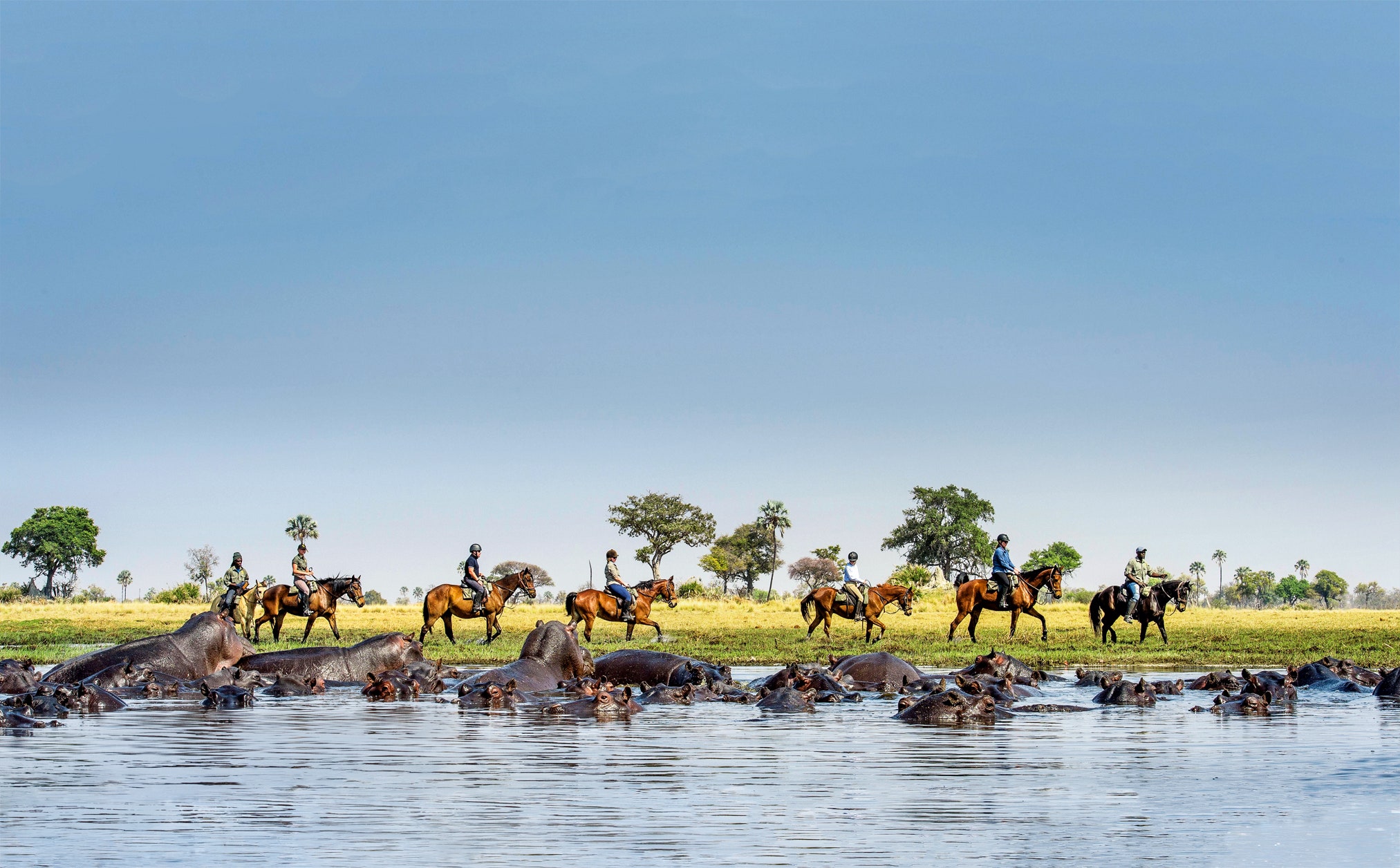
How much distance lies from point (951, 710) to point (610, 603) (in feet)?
64.0

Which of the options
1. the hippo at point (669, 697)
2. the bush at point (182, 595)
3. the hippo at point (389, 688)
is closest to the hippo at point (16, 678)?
the hippo at point (389, 688)

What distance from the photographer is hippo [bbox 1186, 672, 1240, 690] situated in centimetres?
1892

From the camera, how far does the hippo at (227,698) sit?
16.5m

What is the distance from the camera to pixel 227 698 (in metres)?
16.7

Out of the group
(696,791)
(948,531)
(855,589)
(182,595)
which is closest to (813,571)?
(948,531)

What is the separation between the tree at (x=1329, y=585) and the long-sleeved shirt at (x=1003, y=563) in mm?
124114

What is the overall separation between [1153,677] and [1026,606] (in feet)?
44.1

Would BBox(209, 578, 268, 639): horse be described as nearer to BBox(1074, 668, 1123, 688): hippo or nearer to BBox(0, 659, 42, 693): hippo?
BBox(0, 659, 42, 693): hippo

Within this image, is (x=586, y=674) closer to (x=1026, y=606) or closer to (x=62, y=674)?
(x=62, y=674)

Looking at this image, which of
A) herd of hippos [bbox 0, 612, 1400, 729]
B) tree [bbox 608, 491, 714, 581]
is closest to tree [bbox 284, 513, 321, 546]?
tree [bbox 608, 491, 714, 581]

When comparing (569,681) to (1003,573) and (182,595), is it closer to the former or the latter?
(1003,573)

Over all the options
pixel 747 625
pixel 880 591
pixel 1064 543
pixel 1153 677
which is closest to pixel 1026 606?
pixel 880 591

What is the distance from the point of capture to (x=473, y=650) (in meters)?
28.0

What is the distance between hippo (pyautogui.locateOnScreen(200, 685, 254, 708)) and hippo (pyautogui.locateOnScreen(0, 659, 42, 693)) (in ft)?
9.01
